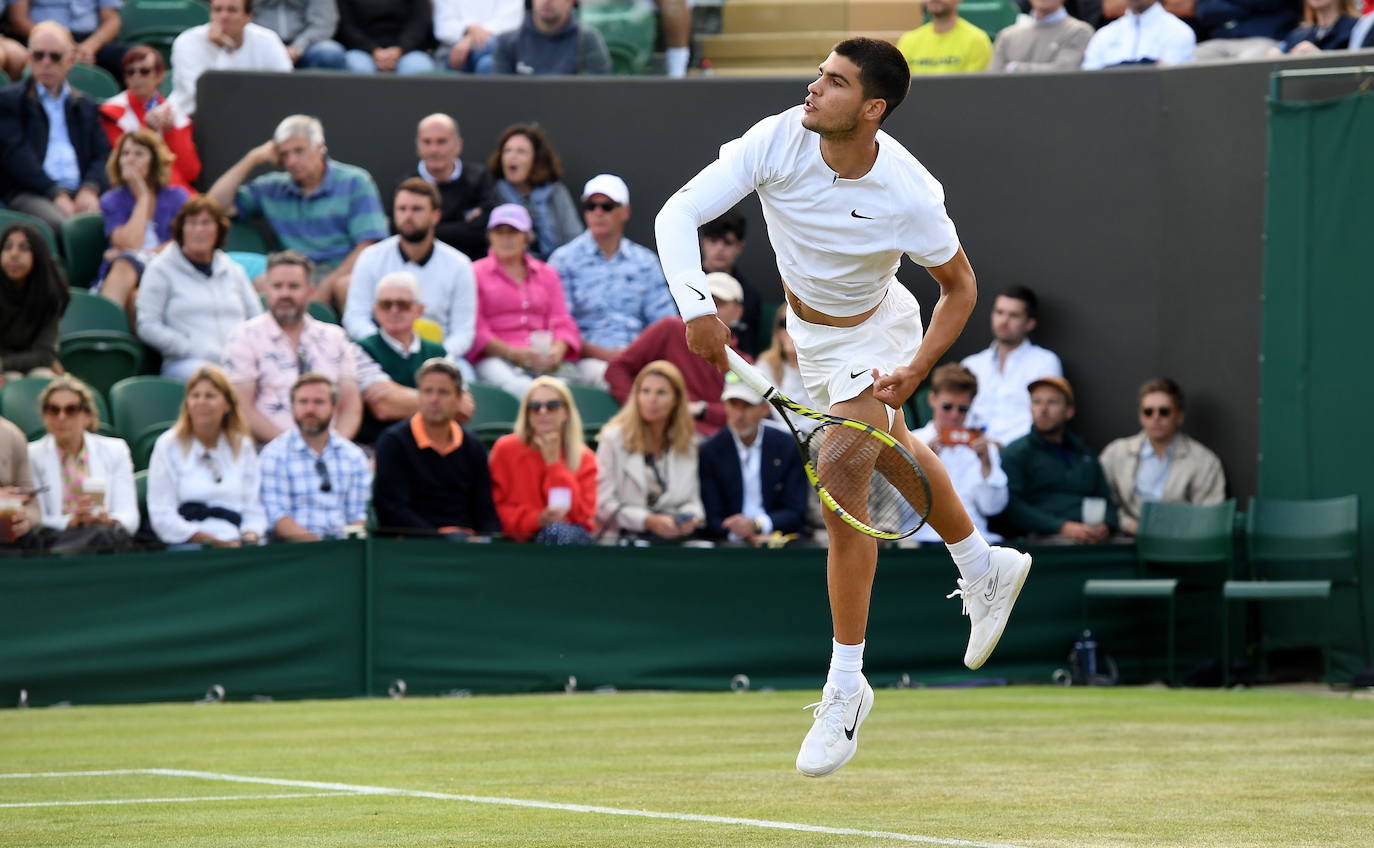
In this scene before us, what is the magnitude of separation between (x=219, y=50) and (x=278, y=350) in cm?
347

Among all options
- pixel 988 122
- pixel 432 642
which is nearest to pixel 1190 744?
pixel 432 642

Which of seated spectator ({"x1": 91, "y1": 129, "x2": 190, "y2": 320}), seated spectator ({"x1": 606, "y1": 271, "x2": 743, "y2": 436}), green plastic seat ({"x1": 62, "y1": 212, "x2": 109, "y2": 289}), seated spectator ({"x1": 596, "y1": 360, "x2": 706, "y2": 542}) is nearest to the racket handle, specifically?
seated spectator ({"x1": 596, "y1": 360, "x2": 706, "y2": 542})

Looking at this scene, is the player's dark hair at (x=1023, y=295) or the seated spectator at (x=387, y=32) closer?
the player's dark hair at (x=1023, y=295)

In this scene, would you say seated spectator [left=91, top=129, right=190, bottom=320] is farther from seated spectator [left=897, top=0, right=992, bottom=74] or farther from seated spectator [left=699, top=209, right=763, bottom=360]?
seated spectator [left=897, top=0, right=992, bottom=74]

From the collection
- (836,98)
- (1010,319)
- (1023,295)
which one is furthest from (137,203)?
(836,98)

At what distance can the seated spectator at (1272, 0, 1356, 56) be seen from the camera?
45.3 feet

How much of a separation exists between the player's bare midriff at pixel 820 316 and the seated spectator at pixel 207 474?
18.4 ft

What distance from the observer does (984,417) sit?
1399 cm

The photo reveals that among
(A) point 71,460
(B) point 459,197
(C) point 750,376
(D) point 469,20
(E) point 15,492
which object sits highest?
(D) point 469,20

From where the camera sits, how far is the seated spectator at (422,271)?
42.8ft

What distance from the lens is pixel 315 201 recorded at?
45.2 ft

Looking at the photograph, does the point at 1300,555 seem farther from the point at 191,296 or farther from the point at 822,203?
the point at 822,203

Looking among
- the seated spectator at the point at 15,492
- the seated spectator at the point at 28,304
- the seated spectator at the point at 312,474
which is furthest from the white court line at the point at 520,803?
the seated spectator at the point at 28,304

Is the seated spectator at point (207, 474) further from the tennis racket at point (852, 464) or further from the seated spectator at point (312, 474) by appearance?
the tennis racket at point (852, 464)
